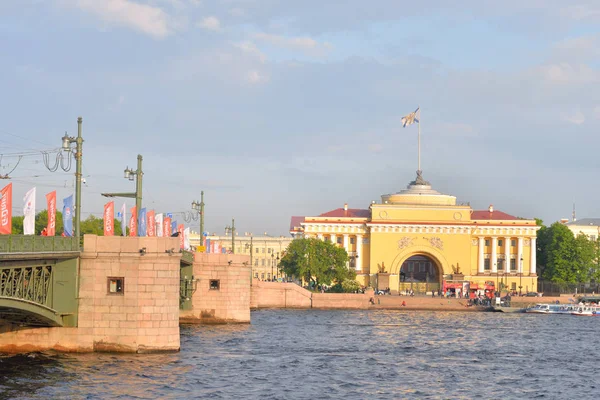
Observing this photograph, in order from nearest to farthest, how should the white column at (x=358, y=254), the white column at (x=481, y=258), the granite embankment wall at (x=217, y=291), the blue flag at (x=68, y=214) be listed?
the blue flag at (x=68, y=214)
the granite embankment wall at (x=217, y=291)
the white column at (x=358, y=254)
the white column at (x=481, y=258)

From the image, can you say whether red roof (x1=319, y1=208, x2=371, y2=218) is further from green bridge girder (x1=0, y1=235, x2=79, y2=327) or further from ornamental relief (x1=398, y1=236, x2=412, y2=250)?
green bridge girder (x1=0, y1=235, x2=79, y2=327)

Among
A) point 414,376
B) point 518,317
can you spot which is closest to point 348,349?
point 414,376

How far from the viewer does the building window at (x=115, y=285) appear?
3869 cm

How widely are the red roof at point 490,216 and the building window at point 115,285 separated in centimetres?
8598

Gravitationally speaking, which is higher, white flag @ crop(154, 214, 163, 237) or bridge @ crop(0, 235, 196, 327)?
white flag @ crop(154, 214, 163, 237)

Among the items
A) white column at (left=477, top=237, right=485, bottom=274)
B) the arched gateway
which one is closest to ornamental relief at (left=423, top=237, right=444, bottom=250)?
the arched gateway

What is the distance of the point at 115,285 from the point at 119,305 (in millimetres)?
901

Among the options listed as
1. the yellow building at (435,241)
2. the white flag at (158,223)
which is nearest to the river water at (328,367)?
the white flag at (158,223)

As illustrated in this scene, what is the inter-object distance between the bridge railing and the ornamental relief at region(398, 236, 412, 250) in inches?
3152

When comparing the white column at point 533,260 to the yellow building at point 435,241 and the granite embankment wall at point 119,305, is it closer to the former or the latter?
the yellow building at point 435,241

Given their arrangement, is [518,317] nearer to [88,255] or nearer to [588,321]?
[588,321]

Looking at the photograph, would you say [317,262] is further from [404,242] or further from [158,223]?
[158,223]

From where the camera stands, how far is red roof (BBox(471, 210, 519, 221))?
395ft

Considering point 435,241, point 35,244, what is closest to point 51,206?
point 35,244
